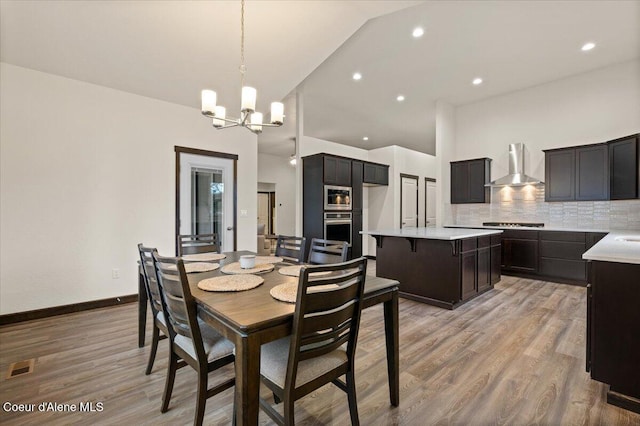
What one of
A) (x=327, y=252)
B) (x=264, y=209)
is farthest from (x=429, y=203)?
(x=327, y=252)

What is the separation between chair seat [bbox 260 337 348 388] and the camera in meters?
1.31

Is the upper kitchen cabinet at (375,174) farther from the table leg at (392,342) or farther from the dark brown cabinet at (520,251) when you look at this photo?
the table leg at (392,342)

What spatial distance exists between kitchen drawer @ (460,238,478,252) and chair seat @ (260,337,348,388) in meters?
2.53

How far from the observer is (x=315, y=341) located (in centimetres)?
126

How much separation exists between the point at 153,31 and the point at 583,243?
6313mm

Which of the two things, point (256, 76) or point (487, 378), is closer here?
point (487, 378)

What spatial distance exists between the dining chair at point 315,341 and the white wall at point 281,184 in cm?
850

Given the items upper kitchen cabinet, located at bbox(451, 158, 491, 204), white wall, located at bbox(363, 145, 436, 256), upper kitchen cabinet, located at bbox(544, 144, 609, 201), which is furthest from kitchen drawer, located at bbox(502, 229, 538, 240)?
white wall, located at bbox(363, 145, 436, 256)

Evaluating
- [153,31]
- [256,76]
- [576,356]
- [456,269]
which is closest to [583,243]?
[456,269]

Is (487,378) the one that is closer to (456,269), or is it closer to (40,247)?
(456,269)

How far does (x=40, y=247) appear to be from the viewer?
317 cm

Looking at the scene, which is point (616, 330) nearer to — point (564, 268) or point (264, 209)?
point (564, 268)

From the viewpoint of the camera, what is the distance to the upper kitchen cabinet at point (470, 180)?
5.75m

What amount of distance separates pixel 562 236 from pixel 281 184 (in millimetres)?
7757
